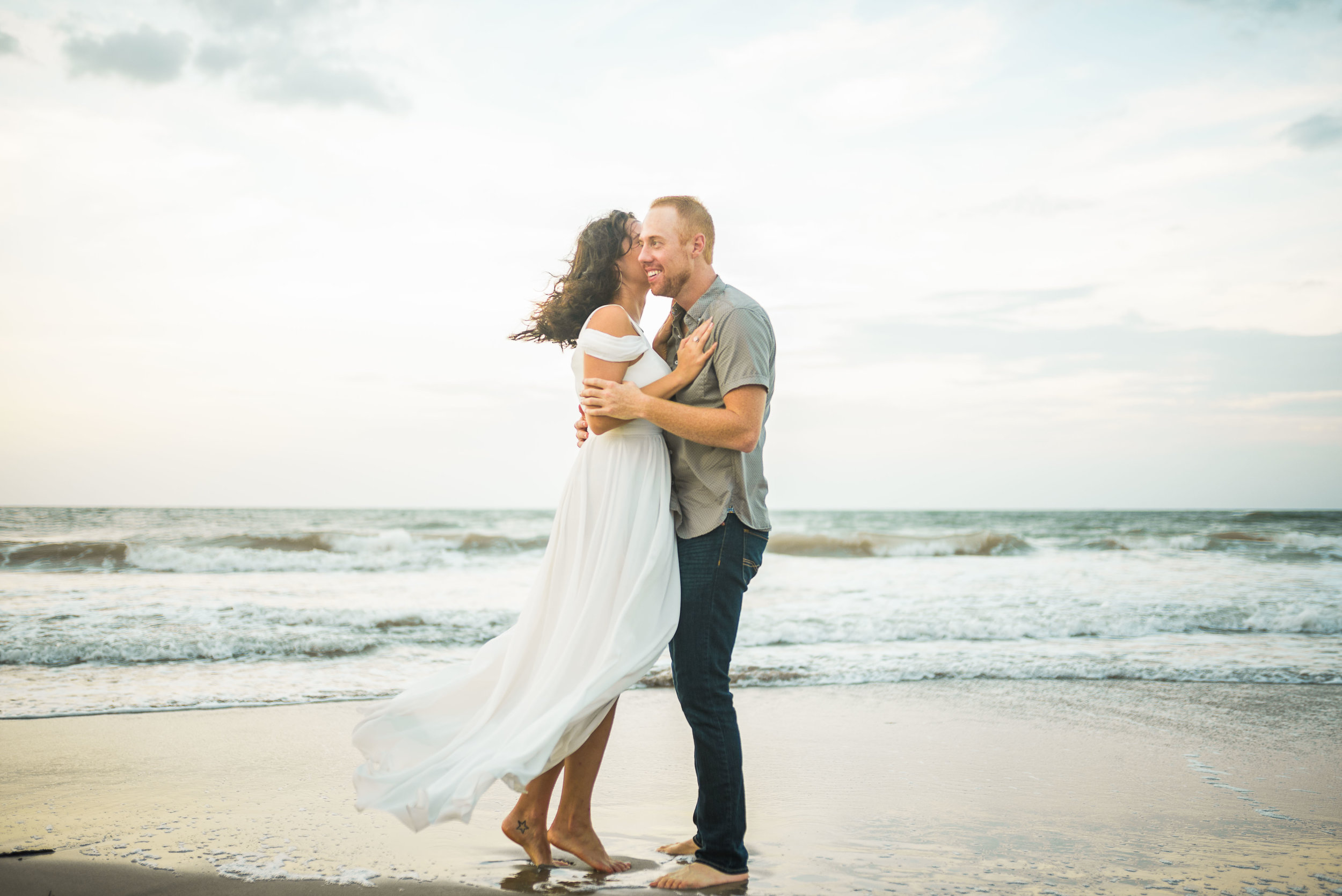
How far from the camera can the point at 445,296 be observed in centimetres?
1166

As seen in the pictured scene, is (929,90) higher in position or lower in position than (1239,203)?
higher

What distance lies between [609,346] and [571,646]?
0.94 meters

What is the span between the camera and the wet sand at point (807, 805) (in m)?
2.56

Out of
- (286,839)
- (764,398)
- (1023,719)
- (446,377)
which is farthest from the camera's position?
(446,377)

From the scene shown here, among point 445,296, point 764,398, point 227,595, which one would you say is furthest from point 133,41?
point 764,398

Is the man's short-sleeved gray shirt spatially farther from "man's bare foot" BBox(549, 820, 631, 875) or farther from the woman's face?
"man's bare foot" BBox(549, 820, 631, 875)

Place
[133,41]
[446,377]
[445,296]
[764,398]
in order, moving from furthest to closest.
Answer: [446,377]
[445,296]
[133,41]
[764,398]

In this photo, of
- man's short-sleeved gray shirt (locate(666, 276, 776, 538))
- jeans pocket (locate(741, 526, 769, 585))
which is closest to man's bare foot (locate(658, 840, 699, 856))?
jeans pocket (locate(741, 526, 769, 585))

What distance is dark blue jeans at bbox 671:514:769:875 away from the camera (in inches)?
92.8

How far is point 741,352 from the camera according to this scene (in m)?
2.32

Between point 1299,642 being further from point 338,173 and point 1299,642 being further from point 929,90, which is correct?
point 338,173

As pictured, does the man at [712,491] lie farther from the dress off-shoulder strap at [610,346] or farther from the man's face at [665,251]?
the dress off-shoulder strap at [610,346]

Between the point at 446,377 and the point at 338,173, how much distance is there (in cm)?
867

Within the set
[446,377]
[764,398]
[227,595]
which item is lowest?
[227,595]
